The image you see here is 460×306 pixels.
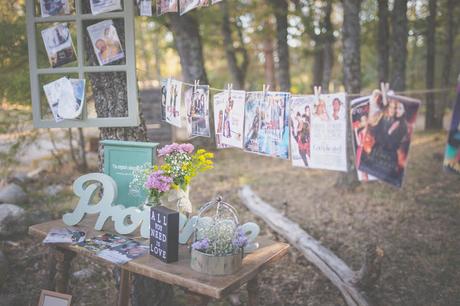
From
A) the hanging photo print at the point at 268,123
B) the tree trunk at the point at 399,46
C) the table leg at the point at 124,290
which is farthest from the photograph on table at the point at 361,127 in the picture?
the tree trunk at the point at 399,46

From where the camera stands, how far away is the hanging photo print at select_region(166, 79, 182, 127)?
3586mm

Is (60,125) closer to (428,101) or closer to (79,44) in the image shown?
(79,44)

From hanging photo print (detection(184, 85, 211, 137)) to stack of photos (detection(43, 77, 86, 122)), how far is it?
2.89 feet

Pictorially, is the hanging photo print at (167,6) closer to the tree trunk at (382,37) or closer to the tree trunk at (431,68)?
the tree trunk at (382,37)

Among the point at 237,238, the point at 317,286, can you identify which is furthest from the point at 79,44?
the point at 317,286

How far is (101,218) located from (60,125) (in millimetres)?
939

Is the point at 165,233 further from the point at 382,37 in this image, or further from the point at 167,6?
the point at 382,37

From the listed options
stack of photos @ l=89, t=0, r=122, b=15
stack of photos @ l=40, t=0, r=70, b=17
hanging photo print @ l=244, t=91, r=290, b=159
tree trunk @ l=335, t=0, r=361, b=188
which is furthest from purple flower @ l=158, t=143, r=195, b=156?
tree trunk @ l=335, t=0, r=361, b=188

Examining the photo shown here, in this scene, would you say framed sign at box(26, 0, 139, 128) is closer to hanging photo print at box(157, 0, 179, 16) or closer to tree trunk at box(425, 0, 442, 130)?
hanging photo print at box(157, 0, 179, 16)

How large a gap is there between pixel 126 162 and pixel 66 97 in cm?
79

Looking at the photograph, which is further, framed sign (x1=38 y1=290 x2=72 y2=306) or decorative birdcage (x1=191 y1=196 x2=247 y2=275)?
framed sign (x1=38 y1=290 x2=72 y2=306)

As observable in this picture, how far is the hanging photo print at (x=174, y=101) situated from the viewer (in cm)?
359

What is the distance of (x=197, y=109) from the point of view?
3.51 metres

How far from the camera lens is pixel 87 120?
3.39 meters
